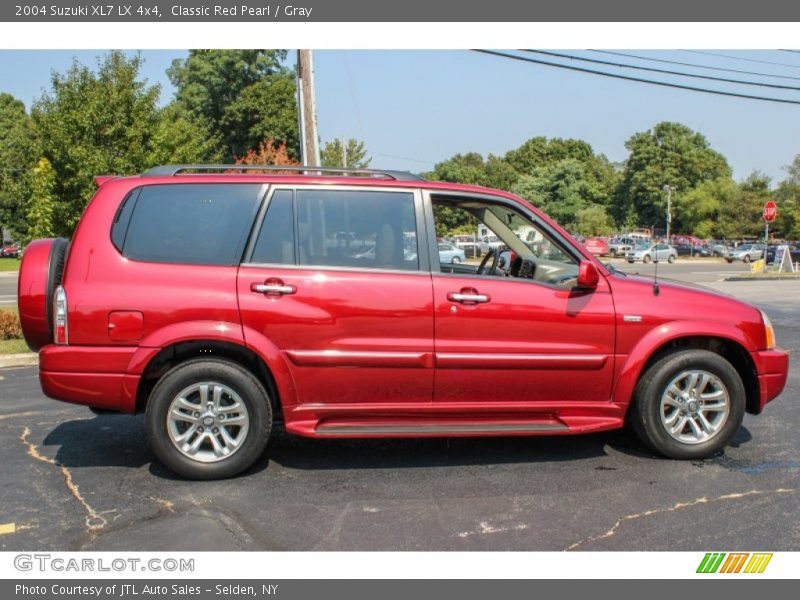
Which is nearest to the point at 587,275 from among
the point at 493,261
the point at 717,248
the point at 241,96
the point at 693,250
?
the point at 493,261

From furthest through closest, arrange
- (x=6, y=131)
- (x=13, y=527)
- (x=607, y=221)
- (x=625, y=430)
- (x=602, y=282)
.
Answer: (x=607, y=221) < (x=6, y=131) < (x=625, y=430) < (x=602, y=282) < (x=13, y=527)

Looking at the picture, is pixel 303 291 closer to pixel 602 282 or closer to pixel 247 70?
pixel 602 282

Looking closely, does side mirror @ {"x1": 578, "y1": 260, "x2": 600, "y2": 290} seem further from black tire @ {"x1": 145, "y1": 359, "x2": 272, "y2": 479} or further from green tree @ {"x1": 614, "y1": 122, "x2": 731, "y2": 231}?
green tree @ {"x1": 614, "y1": 122, "x2": 731, "y2": 231}

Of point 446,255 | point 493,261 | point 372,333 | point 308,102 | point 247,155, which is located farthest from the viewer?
point 247,155

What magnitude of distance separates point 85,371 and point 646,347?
3607 millimetres

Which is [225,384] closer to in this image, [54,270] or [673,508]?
[54,270]

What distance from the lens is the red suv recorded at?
4500mm

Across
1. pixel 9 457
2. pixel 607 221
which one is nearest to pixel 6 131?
pixel 607 221

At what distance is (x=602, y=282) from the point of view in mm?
4863

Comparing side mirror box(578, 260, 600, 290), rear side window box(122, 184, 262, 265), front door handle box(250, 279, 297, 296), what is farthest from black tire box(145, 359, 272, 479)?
side mirror box(578, 260, 600, 290)

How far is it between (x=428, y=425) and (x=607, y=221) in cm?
7120

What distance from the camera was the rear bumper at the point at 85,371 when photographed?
176 inches

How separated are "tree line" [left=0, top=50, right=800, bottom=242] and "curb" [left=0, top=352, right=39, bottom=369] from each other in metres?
3.46

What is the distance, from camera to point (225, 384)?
4559 millimetres
